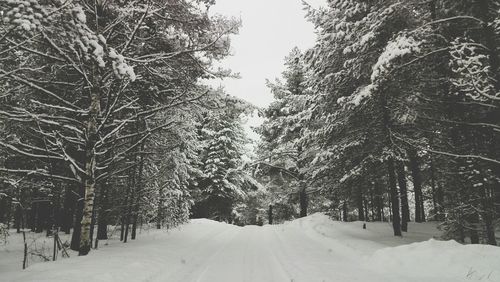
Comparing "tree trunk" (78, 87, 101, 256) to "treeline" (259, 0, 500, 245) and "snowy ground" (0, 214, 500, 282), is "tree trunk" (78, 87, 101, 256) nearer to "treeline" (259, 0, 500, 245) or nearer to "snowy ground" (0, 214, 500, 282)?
"snowy ground" (0, 214, 500, 282)

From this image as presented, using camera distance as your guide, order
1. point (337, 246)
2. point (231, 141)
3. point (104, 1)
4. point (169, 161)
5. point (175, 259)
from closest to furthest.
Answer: point (104, 1) → point (175, 259) → point (337, 246) → point (169, 161) → point (231, 141)

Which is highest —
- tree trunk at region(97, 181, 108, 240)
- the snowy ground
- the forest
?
the forest

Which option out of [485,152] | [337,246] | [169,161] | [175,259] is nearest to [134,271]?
[175,259]

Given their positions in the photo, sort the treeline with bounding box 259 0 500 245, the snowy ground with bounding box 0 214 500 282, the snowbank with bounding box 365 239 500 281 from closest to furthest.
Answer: the snowbank with bounding box 365 239 500 281 < the snowy ground with bounding box 0 214 500 282 < the treeline with bounding box 259 0 500 245

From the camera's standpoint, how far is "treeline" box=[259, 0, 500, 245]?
852 centimetres

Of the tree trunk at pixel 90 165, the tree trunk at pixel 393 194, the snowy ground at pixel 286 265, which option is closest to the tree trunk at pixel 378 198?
the tree trunk at pixel 393 194

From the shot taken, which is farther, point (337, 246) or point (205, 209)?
point (205, 209)

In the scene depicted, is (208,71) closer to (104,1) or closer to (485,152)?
(104,1)

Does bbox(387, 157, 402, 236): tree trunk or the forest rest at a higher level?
the forest

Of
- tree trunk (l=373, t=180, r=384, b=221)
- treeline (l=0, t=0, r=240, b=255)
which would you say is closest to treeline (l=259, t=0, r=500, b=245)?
tree trunk (l=373, t=180, r=384, b=221)

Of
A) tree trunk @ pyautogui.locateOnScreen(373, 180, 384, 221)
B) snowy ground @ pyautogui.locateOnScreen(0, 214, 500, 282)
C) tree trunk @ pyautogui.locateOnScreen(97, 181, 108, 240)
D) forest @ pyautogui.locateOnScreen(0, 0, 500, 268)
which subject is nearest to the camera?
snowy ground @ pyautogui.locateOnScreen(0, 214, 500, 282)

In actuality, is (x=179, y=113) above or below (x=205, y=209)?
above

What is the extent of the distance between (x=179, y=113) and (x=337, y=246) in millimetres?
7857

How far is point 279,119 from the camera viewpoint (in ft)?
84.0
